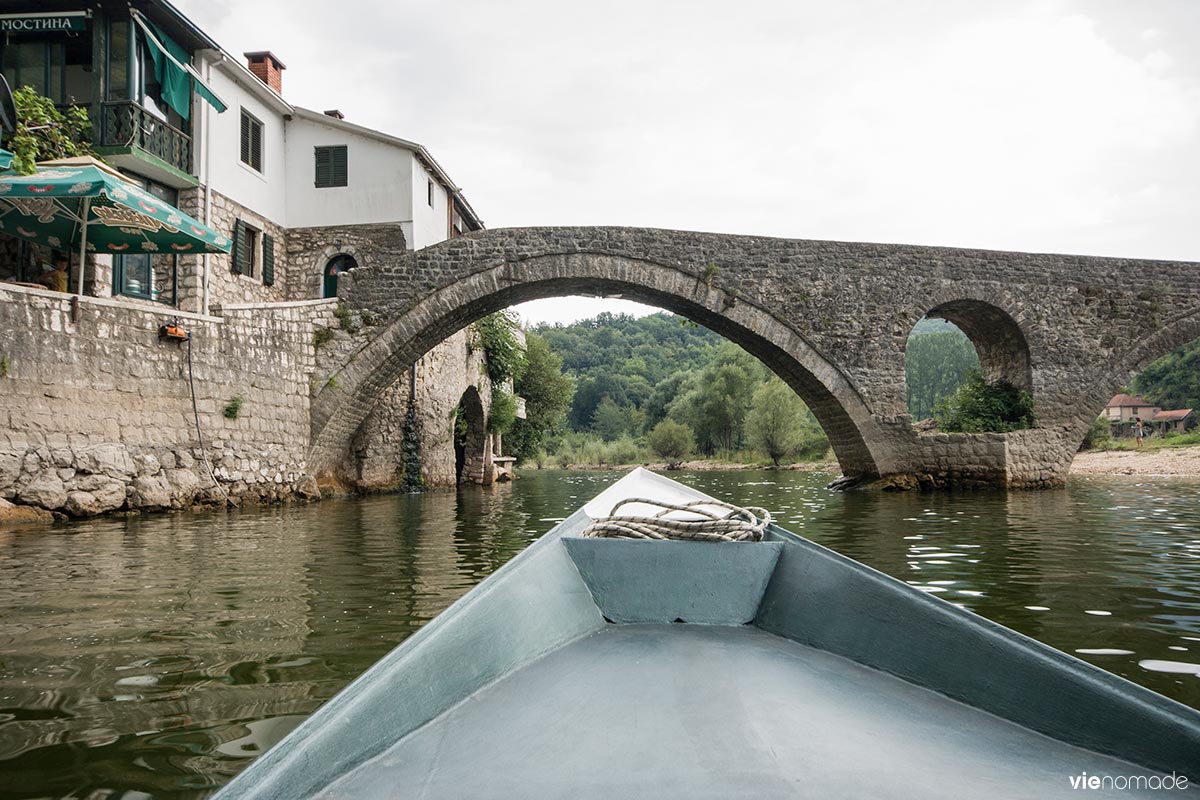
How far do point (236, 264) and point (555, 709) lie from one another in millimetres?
11935

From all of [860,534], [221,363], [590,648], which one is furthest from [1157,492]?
[221,363]

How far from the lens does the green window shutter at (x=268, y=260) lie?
12.6 m

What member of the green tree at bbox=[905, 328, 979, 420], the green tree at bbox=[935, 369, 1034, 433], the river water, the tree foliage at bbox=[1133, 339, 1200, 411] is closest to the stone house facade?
the river water

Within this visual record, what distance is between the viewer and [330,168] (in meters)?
13.4

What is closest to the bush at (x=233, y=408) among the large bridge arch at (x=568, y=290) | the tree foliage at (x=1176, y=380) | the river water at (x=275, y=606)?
the large bridge arch at (x=568, y=290)

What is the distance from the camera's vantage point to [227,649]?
9.04 ft

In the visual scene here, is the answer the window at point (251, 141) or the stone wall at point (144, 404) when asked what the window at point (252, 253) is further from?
the stone wall at point (144, 404)

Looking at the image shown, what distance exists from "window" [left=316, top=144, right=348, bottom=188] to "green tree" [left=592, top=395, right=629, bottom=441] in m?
44.0

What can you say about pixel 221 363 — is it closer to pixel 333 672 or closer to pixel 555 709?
pixel 333 672

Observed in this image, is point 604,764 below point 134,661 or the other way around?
the other way around

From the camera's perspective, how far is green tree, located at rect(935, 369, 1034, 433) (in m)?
12.2

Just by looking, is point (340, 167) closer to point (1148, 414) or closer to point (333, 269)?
point (333, 269)

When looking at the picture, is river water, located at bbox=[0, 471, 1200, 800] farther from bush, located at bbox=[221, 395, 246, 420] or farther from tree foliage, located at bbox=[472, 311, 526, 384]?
tree foliage, located at bbox=[472, 311, 526, 384]

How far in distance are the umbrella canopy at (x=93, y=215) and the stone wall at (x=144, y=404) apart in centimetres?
84
